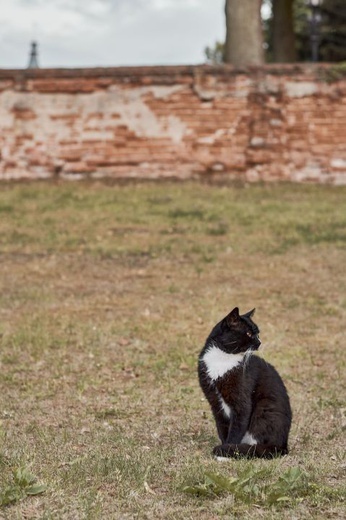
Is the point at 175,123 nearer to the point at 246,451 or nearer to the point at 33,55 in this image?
the point at 33,55

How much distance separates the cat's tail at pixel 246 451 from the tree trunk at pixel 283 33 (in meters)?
18.0

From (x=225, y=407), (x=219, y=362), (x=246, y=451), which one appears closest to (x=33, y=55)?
(x=219, y=362)

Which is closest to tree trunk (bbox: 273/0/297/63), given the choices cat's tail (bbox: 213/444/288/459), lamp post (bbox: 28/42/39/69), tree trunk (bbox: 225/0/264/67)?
tree trunk (bbox: 225/0/264/67)

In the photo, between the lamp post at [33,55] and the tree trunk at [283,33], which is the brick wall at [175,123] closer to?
the lamp post at [33,55]

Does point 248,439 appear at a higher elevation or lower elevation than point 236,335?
lower

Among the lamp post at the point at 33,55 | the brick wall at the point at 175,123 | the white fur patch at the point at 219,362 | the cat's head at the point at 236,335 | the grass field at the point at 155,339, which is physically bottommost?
the grass field at the point at 155,339

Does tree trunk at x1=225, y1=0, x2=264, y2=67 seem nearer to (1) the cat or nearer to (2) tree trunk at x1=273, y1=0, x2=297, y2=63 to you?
(2) tree trunk at x1=273, y1=0, x2=297, y2=63

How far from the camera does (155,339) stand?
8.84m

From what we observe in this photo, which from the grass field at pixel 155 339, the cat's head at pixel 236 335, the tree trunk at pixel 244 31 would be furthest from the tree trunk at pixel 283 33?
the cat's head at pixel 236 335

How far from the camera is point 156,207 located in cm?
1531

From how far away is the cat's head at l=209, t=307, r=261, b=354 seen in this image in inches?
205

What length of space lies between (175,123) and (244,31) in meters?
2.87

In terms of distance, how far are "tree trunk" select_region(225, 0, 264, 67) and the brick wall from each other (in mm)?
1524

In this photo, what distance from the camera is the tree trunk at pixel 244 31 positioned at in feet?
59.1
